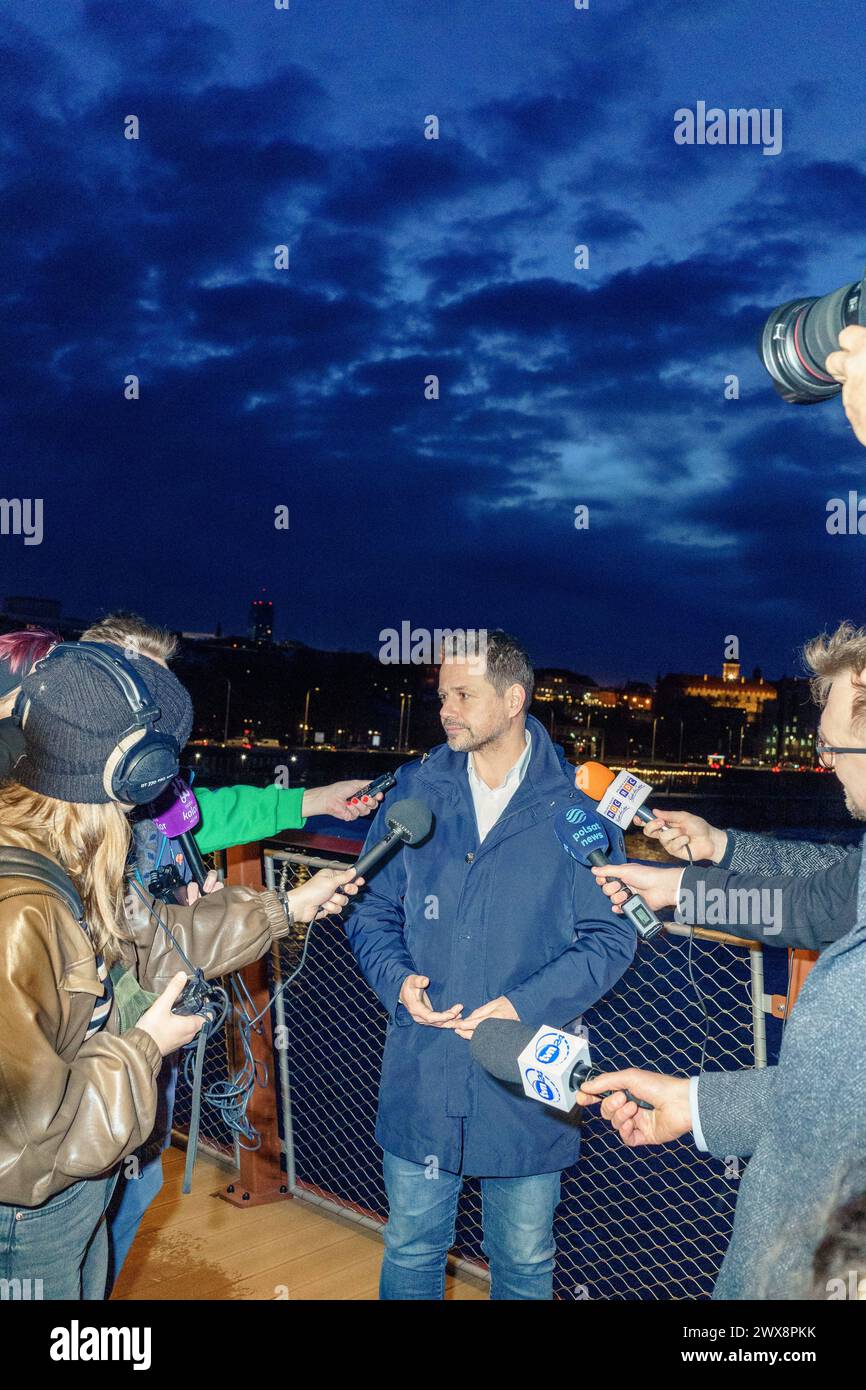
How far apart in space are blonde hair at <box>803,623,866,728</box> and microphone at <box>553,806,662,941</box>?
668mm

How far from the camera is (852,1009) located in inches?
60.9

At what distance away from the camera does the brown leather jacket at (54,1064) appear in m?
1.63

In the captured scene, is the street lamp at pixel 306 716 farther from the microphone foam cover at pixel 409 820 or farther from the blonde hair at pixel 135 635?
the microphone foam cover at pixel 409 820

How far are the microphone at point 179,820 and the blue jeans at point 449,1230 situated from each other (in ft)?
3.39

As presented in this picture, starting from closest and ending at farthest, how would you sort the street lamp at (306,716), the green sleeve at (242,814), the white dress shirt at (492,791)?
the white dress shirt at (492,791) < the green sleeve at (242,814) < the street lamp at (306,716)

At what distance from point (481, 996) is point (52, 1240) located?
1.24 m

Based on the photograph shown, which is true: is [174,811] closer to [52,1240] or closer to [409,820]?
[409,820]

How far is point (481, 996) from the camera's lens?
2766mm

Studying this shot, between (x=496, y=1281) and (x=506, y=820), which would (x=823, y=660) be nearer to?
(x=506, y=820)

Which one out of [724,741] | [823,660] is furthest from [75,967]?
[724,741]

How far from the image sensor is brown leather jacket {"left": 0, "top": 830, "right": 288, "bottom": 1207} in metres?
1.63

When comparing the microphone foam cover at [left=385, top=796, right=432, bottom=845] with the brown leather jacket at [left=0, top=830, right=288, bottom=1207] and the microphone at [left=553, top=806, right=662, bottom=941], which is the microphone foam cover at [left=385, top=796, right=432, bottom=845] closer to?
the microphone at [left=553, top=806, right=662, bottom=941]

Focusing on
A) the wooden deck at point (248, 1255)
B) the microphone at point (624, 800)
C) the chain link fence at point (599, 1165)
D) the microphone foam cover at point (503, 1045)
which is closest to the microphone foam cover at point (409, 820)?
the microphone at point (624, 800)
